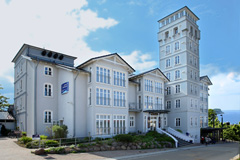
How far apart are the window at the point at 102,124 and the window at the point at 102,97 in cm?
149

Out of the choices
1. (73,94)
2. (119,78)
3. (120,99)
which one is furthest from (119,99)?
(73,94)

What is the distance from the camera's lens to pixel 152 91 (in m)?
31.8

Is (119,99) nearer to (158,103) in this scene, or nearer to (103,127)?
(103,127)

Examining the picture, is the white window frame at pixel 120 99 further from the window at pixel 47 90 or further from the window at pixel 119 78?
the window at pixel 47 90

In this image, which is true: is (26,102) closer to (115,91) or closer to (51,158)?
(115,91)

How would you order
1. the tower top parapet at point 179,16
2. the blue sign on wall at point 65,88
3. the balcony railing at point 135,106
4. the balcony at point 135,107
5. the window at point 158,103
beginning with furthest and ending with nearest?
the tower top parapet at point 179,16, the window at point 158,103, the balcony railing at point 135,106, the balcony at point 135,107, the blue sign on wall at point 65,88

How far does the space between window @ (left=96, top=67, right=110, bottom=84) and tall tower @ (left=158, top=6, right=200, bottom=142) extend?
52.8 ft

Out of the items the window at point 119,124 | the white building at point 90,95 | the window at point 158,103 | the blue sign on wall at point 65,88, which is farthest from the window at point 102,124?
the window at point 158,103

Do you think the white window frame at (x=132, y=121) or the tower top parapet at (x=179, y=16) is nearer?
the white window frame at (x=132, y=121)

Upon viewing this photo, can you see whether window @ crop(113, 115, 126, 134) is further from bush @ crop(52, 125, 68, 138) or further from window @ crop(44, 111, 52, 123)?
window @ crop(44, 111, 52, 123)

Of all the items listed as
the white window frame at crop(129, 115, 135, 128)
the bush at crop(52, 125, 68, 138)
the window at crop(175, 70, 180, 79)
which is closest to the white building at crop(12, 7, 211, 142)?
the white window frame at crop(129, 115, 135, 128)

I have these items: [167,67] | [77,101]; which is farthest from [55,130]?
[167,67]

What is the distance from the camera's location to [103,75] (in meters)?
24.5

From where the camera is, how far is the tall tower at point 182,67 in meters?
35.1
